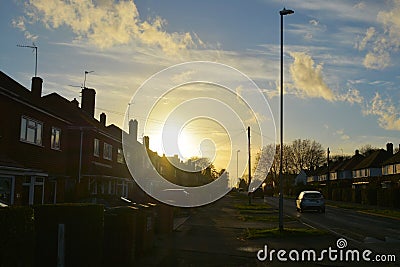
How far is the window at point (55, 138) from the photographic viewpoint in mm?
26103

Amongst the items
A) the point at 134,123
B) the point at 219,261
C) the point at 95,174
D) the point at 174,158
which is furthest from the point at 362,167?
the point at 219,261

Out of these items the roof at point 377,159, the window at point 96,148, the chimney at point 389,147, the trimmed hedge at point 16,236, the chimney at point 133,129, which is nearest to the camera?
the trimmed hedge at point 16,236


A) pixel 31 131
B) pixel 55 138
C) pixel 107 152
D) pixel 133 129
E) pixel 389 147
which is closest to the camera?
pixel 31 131

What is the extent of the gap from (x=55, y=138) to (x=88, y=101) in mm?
14341

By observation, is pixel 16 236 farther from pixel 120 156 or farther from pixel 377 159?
pixel 377 159

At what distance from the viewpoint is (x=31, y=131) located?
76.2 feet

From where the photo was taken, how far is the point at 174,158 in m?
89.9

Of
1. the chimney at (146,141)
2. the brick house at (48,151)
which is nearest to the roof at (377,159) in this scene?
the chimney at (146,141)

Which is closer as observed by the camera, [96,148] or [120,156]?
[96,148]

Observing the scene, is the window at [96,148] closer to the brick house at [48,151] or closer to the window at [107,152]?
the brick house at [48,151]

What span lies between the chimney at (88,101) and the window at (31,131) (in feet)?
53.1

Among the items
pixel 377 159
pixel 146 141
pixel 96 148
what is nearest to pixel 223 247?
pixel 96 148

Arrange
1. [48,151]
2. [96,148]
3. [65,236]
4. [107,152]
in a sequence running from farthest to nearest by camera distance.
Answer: [107,152] < [96,148] < [48,151] < [65,236]

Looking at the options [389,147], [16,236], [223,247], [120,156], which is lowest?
[223,247]
